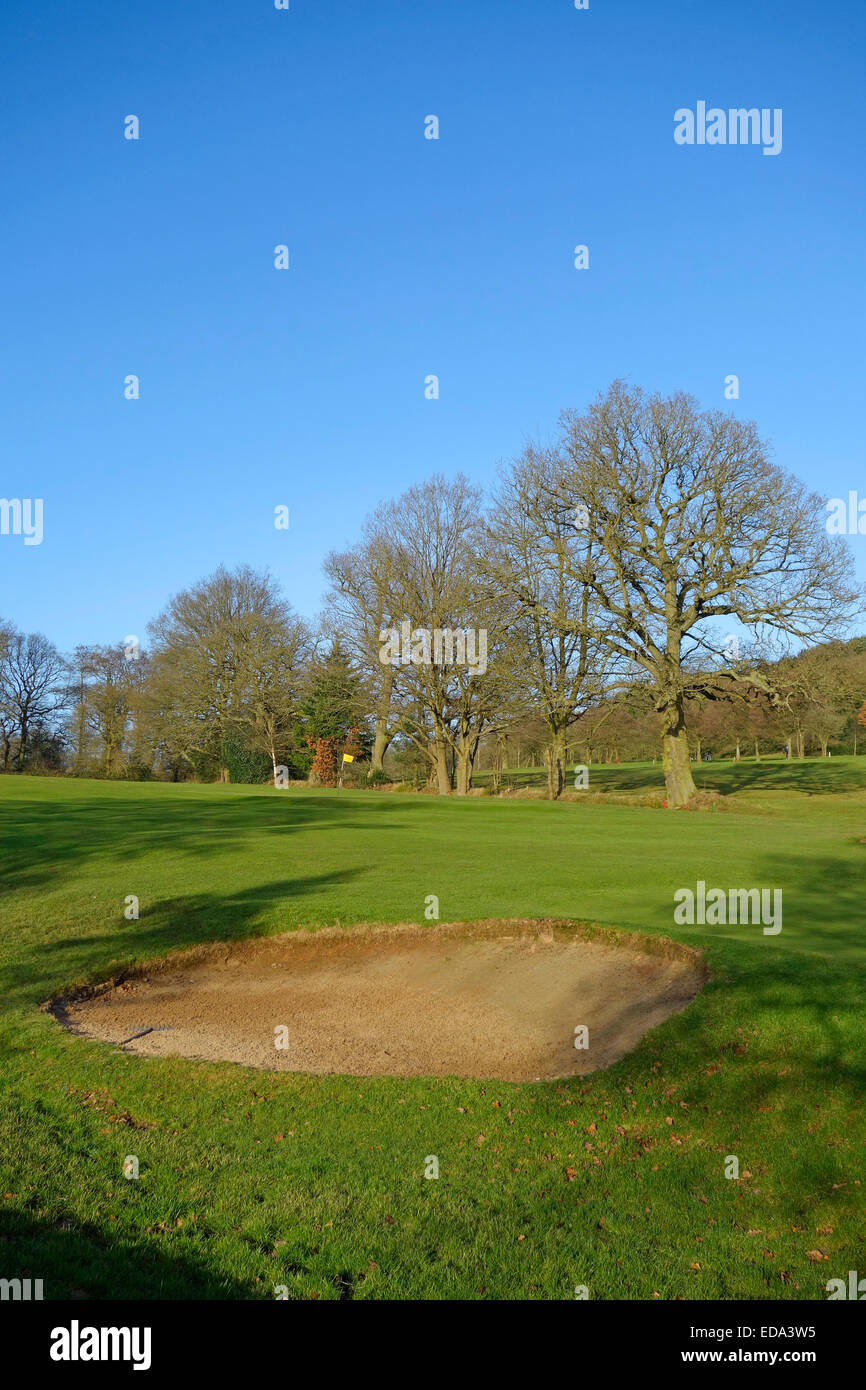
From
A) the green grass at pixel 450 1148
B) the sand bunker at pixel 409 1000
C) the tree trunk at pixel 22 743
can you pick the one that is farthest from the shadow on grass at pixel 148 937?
the tree trunk at pixel 22 743

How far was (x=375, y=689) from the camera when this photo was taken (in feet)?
178

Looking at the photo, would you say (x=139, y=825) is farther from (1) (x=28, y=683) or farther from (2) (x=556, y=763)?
(1) (x=28, y=683)

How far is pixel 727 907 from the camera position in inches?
542

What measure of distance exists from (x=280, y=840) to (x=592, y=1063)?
14.5m

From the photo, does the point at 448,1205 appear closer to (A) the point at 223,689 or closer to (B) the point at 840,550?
(B) the point at 840,550

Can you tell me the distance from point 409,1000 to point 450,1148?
3989mm

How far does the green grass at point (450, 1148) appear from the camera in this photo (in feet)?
19.0

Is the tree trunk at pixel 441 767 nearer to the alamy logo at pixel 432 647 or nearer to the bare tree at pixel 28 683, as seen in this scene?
the alamy logo at pixel 432 647

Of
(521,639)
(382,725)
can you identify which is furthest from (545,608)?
(382,725)
